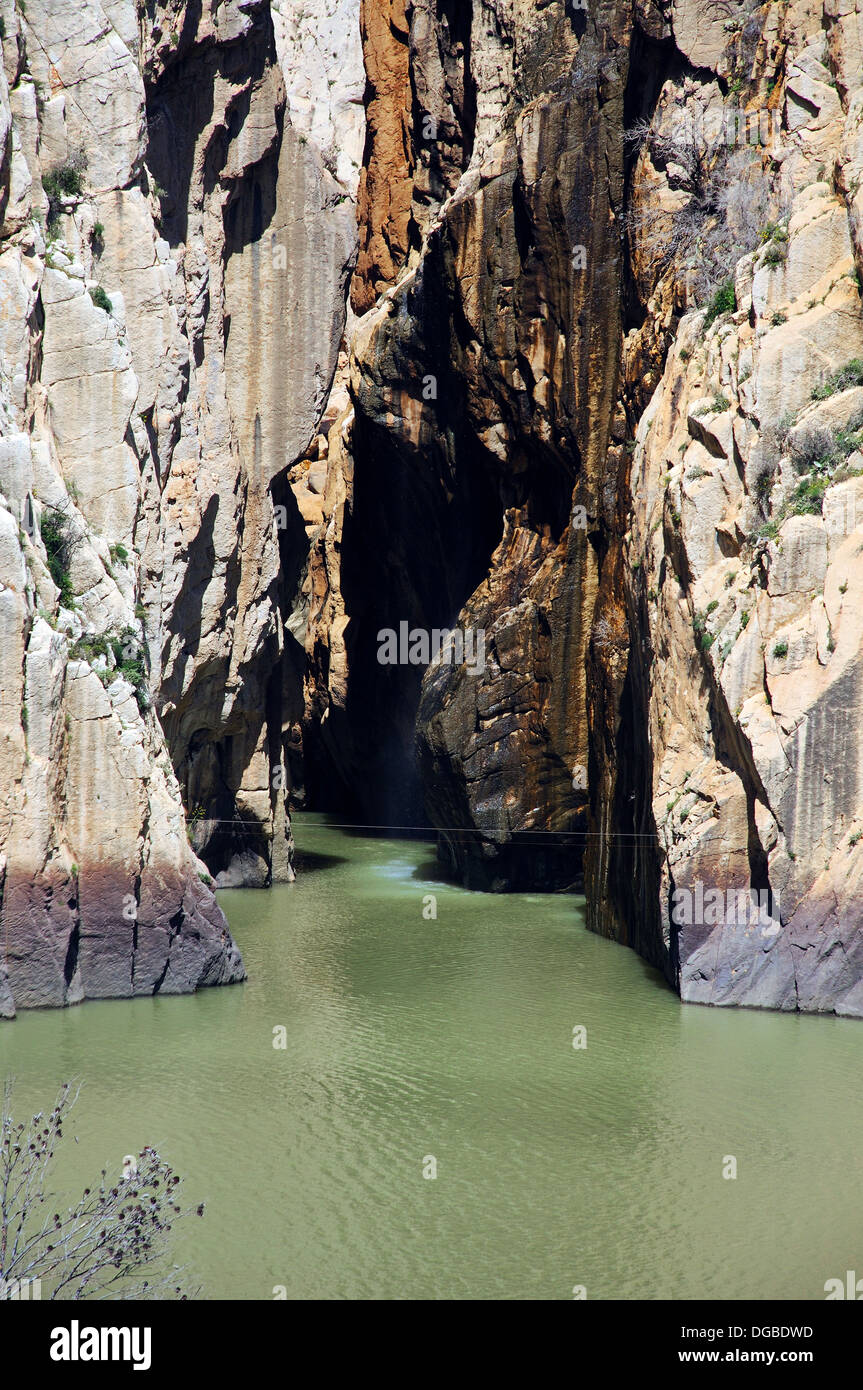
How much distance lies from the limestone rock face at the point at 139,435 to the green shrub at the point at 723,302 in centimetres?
909

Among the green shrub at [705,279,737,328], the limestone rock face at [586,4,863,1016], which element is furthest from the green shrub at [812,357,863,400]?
the green shrub at [705,279,737,328]

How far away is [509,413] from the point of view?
30.2 m

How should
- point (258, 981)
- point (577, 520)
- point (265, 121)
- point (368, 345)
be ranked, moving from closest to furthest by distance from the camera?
point (258, 981)
point (265, 121)
point (577, 520)
point (368, 345)

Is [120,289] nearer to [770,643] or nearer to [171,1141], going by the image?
[770,643]

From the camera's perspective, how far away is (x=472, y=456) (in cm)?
3253

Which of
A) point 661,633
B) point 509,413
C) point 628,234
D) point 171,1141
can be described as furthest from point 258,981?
point 628,234

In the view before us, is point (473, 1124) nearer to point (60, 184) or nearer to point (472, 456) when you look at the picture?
point (60, 184)

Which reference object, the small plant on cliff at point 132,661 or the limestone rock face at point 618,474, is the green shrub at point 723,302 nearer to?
the limestone rock face at point 618,474

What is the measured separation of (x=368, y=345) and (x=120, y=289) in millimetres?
12771

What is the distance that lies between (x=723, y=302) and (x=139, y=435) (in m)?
9.70

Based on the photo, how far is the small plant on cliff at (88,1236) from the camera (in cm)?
910

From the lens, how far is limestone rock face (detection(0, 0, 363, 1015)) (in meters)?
18.6
